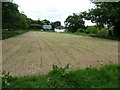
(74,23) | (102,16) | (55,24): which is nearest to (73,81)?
(102,16)

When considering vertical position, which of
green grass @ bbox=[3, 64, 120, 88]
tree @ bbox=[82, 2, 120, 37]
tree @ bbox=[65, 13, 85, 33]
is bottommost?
green grass @ bbox=[3, 64, 120, 88]

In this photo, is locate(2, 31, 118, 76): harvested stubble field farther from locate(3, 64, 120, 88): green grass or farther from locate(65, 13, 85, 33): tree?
locate(65, 13, 85, 33): tree

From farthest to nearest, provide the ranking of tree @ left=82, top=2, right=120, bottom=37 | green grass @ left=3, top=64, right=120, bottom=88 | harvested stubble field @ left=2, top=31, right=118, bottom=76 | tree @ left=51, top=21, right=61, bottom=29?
tree @ left=51, top=21, right=61, bottom=29, tree @ left=82, top=2, right=120, bottom=37, harvested stubble field @ left=2, top=31, right=118, bottom=76, green grass @ left=3, top=64, right=120, bottom=88

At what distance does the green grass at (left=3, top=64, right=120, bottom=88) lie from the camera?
9.18ft

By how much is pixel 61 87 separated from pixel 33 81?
59cm

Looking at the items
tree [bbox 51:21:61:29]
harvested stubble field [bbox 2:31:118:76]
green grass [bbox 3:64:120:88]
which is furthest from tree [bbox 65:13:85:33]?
green grass [bbox 3:64:120:88]

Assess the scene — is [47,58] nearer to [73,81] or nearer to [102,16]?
[73,81]

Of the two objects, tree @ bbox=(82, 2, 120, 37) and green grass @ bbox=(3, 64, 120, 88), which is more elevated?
tree @ bbox=(82, 2, 120, 37)

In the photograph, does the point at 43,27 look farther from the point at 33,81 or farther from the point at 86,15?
the point at 33,81

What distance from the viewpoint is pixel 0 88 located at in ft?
8.72

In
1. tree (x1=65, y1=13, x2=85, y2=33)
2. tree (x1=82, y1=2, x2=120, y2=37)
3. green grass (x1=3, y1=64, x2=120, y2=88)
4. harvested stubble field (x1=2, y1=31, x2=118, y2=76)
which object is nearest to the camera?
green grass (x1=3, y1=64, x2=120, y2=88)

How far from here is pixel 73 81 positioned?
9.73ft

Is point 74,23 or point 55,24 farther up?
point 55,24

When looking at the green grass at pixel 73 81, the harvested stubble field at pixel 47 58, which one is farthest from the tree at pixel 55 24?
the green grass at pixel 73 81
